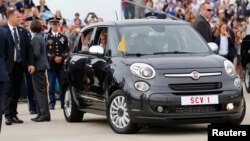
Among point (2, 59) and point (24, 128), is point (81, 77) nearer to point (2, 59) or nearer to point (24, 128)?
point (24, 128)

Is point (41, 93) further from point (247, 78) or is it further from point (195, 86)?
point (247, 78)

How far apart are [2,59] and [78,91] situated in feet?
8.48

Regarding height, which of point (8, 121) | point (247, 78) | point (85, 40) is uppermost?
point (85, 40)

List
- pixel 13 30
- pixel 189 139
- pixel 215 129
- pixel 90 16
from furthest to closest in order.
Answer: pixel 90 16 → pixel 13 30 → pixel 189 139 → pixel 215 129

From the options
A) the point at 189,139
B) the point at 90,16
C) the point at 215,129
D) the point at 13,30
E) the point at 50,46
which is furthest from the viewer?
the point at 90,16

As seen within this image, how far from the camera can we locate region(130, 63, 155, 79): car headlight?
41.7 ft

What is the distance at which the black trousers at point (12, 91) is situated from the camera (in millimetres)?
15344

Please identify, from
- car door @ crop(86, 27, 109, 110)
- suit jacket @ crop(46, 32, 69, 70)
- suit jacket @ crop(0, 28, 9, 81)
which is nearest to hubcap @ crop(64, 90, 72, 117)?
car door @ crop(86, 27, 109, 110)

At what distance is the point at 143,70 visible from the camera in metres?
12.7

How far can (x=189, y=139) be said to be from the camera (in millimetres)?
12297

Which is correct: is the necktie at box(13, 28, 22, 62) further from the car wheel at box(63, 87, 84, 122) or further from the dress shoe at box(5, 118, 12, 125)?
the dress shoe at box(5, 118, 12, 125)

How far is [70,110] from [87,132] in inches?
68.7

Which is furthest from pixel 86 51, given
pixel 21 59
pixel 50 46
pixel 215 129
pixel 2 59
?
pixel 215 129

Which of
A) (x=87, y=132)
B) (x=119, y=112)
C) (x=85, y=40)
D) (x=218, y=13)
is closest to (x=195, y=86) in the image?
(x=119, y=112)
